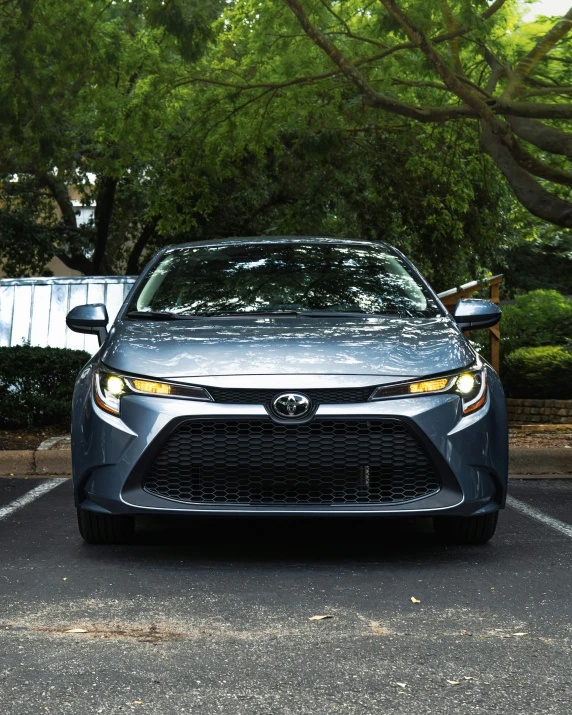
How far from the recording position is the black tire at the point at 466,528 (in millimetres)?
5914

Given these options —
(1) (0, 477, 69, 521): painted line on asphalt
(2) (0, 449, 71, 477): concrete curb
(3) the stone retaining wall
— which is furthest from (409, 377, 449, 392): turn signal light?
(3) the stone retaining wall

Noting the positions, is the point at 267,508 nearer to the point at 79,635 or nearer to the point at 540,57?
the point at 79,635

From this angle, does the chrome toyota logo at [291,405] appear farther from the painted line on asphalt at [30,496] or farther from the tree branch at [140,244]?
the tree branch at [140,244]

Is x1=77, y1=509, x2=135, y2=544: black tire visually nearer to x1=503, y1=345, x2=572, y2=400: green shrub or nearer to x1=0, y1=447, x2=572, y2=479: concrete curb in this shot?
x1=0, y1=447, x2=572, y2=479: concrete curb

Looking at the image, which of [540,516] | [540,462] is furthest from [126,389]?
[540,462]

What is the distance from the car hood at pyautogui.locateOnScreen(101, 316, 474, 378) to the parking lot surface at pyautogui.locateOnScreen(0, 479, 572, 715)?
96 centimetres

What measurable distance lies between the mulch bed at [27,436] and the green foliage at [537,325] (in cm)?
926

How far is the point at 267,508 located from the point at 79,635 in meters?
1.33

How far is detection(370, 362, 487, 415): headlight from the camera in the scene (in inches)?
211

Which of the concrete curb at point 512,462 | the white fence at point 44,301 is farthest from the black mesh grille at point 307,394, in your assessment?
the white fence at point 44,301

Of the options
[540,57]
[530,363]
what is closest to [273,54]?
[540,57]

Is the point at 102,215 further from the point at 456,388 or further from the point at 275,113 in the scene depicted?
the point at 456,388

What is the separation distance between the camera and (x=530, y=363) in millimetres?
16359

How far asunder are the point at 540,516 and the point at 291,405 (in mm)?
2530
